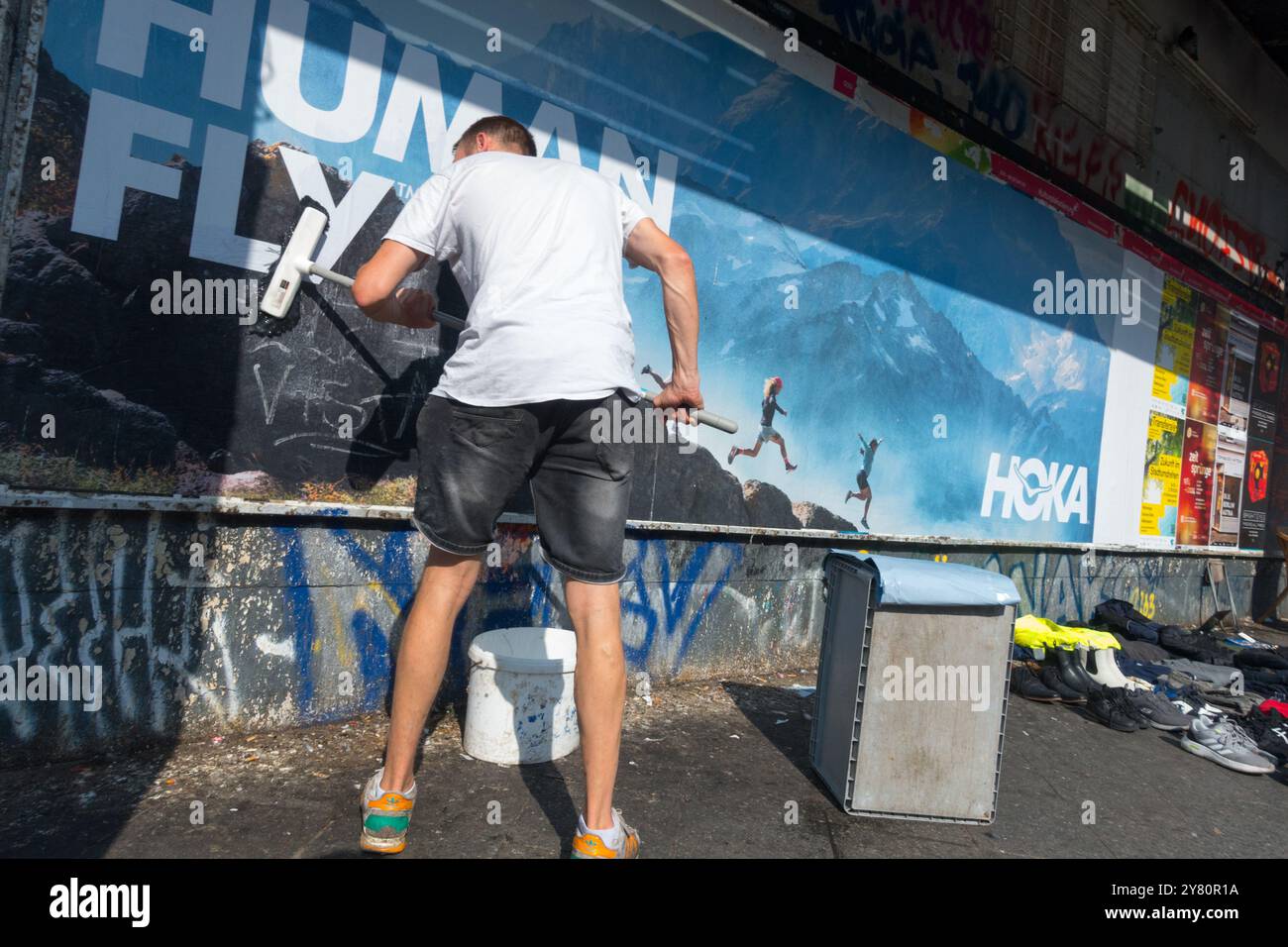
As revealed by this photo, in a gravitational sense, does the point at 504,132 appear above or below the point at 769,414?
above

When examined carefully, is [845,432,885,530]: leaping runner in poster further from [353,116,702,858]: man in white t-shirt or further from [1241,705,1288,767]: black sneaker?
[353,116,702,858]: man in white t-shirt

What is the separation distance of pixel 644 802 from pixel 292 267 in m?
2.22

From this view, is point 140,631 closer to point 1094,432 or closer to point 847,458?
point 847,458

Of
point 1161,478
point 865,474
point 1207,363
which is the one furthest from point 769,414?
point 1207,363

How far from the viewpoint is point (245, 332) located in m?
2.92

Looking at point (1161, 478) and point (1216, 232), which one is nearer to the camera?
point (1161, 478)

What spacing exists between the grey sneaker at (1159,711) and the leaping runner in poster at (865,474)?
1.77 metres

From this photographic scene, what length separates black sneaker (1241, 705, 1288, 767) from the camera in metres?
4.12

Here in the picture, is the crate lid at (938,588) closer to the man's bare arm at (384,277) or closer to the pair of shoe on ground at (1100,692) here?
the man's bare arm at (384,277)

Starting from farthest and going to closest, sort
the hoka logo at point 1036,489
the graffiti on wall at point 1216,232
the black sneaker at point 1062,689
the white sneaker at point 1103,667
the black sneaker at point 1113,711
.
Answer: the graffiti on wall at point 1216,232, the hoka logo at point 1036,489, the white sneaker at point 1103,667, the black sneaker at point 1062,689, the black sneaker at point 1113,711

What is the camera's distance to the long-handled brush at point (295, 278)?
2.81 m

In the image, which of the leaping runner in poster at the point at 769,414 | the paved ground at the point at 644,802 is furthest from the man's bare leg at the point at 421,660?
the leaping runner in poster at the point at 769,414

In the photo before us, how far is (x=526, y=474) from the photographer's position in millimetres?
2227

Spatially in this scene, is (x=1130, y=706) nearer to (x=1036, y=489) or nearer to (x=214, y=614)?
(x=1036, y=489)
